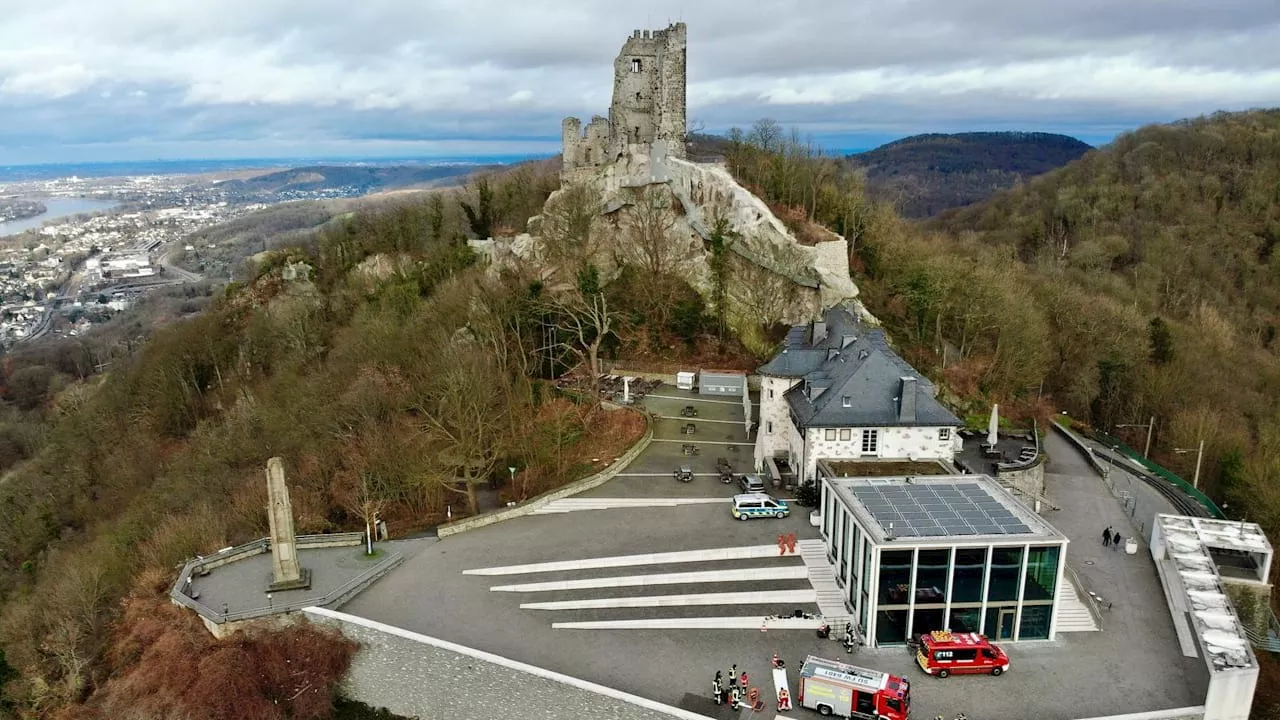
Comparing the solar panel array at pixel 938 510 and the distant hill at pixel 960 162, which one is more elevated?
the distant hill at pixel 960 162

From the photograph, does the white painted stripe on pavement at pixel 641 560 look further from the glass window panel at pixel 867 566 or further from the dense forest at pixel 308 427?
the dense forest at pixel 308 427

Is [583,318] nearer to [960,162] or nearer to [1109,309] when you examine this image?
[1109,309]

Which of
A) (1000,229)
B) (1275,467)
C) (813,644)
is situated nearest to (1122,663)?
(813,644)

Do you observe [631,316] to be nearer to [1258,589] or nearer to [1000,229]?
[1258,589]

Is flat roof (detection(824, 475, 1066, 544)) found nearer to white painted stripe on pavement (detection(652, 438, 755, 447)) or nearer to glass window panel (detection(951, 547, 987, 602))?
glass window panel (detection(951, 547, 987, 602))

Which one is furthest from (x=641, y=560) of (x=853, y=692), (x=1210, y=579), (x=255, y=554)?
(x=1210, y=579)

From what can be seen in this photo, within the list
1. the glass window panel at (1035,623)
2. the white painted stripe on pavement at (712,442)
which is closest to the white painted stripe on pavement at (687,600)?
the glass window panel at (1035,623)
